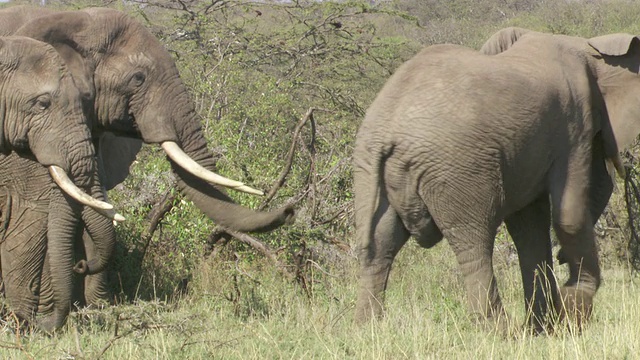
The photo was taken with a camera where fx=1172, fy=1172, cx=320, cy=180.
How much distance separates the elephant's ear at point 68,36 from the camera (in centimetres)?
662

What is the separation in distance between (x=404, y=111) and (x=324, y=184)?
263 centimetres

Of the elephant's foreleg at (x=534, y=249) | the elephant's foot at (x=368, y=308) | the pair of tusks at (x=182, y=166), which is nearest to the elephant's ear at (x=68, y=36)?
the pair of tusks at (x=182, y=166)

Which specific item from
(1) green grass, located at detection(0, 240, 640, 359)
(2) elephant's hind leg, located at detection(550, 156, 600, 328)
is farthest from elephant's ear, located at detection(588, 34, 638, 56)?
(1) green grass, located at detection(0, 240, 640, 359)

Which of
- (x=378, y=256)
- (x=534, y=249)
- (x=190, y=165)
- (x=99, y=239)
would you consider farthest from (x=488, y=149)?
(x=99, y=239)

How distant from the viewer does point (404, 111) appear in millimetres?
5805

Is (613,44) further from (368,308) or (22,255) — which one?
(22,255)

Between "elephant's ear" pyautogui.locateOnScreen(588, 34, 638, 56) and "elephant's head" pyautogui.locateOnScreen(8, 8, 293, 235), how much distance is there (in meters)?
2.27

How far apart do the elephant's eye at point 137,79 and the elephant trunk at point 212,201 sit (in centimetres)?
36

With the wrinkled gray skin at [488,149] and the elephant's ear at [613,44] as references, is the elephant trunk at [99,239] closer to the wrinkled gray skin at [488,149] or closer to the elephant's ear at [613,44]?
the wrinkled gray skin at [488,149]

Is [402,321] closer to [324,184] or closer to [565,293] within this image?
[565,293]

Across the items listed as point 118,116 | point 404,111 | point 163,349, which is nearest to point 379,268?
point 404,111

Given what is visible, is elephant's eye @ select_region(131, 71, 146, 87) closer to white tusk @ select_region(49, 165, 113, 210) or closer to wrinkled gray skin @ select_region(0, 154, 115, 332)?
wrinkled gray skin @ select_region(0, 154, 115, 332)

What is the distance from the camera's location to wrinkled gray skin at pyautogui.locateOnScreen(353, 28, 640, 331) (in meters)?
5.79

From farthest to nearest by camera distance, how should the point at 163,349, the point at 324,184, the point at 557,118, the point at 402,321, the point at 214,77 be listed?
the point at 214,77, the point at 324,184, the point at 557,118, the point at 402,321, the point at 163,349
